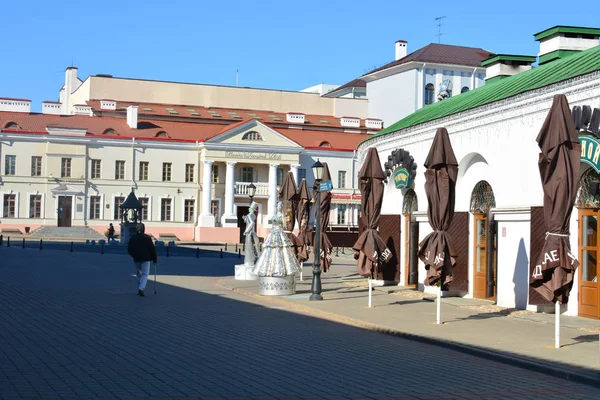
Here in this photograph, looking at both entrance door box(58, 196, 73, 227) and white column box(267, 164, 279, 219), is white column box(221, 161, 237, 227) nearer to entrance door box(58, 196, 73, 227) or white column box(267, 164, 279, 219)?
white column box(267, 164, 279, 219)

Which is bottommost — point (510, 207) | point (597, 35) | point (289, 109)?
point (510, 207)

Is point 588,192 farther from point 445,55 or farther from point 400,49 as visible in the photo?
point 400,49

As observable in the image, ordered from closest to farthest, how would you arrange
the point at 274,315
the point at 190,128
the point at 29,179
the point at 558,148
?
the point at 558,148 → the point at 274,315 → the point at 29,179 → the point at 190,128

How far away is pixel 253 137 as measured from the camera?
67.7m

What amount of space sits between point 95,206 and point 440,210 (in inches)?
2051

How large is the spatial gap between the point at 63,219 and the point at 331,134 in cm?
2456

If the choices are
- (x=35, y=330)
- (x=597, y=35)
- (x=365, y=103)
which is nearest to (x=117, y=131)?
(x=365, y=103)

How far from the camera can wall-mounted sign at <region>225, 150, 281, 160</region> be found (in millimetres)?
67250

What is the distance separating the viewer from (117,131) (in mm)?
66312

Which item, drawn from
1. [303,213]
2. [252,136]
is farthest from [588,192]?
[252,136]

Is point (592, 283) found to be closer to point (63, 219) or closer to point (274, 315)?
point (274, 315)

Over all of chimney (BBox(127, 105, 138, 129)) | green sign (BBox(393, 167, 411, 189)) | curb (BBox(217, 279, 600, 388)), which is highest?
chimney (BBox(127, 105, 138, 129))

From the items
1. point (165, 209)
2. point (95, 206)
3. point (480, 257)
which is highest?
point (95, 206)

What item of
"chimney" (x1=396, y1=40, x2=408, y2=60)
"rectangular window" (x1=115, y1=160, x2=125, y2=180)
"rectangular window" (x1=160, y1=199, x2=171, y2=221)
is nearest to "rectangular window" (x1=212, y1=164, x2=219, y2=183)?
"rectangular window" (x1=160, y1=199, x2=171, y2=221)
